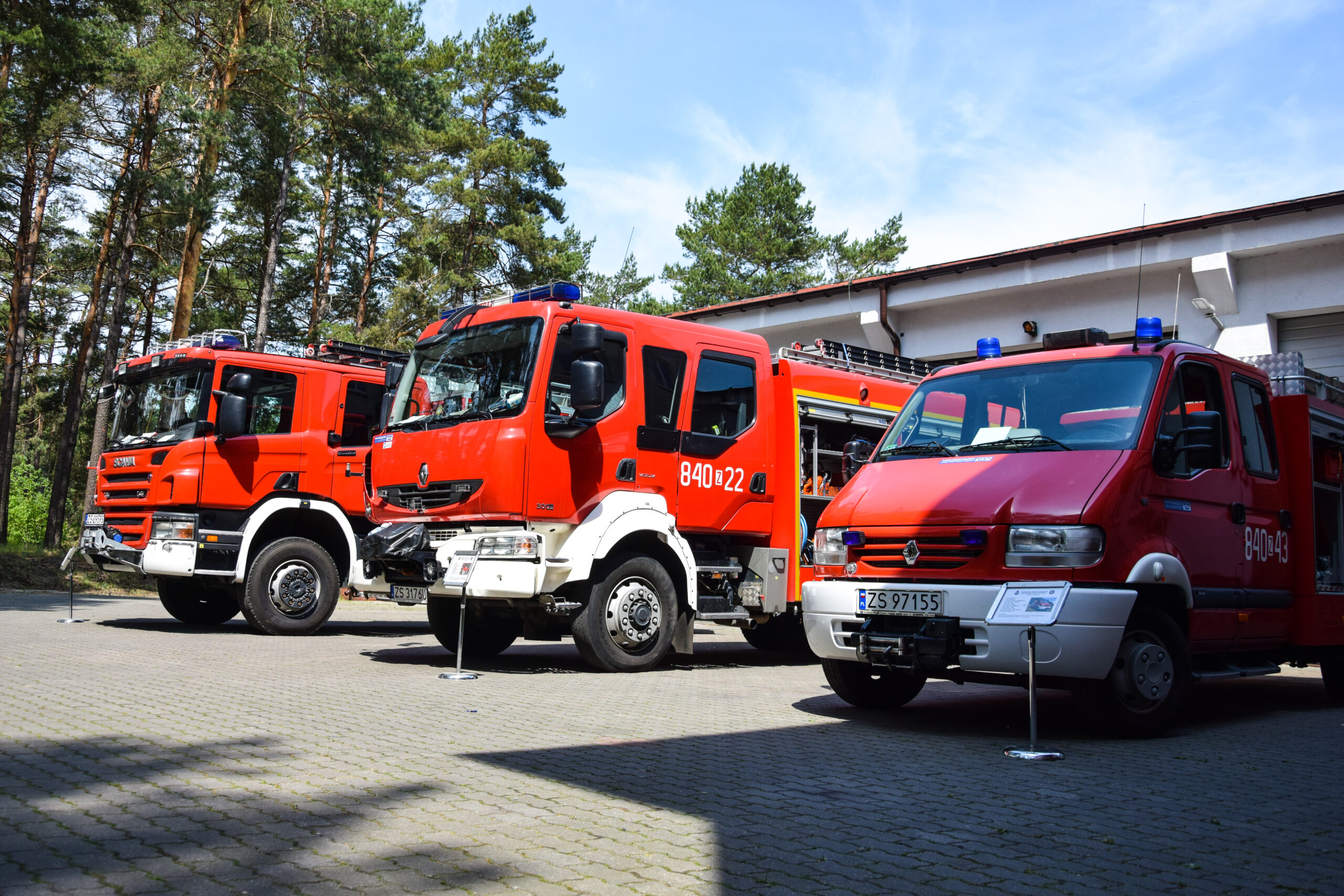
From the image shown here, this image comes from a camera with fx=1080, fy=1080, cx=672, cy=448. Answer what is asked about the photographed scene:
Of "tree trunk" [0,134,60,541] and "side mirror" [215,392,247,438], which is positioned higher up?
"tree trunk" [0,134,60,541]

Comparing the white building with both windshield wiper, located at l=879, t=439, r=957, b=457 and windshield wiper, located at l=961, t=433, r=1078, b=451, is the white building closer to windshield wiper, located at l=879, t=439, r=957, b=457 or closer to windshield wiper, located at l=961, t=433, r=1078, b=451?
windshield wiper, located at l=879, t=439, r=957, b=457

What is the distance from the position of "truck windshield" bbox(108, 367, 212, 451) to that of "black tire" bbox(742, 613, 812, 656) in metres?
6.50

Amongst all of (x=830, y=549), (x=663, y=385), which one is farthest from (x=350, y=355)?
(x=830, y=549)

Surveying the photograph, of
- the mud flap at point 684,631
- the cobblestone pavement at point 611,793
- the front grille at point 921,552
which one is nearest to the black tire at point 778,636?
the mud flap at point 684,631

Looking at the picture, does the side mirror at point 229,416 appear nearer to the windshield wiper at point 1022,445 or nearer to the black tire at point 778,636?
the black tire at point 778,636

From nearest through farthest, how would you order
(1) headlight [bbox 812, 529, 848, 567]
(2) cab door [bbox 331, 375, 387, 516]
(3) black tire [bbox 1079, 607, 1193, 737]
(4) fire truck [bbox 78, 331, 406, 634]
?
(3) black tire [bbox 1079, 607, 1193, 737]
(1) headlight [bbox 812, 529, 848, 567]
(4) fire truck [bbox 78, 331, 406, 634]
(2) cab door [bbox 331, 375, 387, 516]

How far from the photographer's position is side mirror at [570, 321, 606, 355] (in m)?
8.91

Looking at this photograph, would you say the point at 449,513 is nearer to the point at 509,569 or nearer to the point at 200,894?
the point at 509,569

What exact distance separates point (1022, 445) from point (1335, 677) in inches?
186

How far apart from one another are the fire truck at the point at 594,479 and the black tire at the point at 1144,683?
410 centimetres

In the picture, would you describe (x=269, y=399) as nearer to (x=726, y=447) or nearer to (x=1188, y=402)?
(x=726, y=447)

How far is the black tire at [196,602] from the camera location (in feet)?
43.3

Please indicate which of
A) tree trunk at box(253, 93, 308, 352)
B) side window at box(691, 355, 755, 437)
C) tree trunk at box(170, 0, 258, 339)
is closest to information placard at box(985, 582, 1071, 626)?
side window at box(691, 355, 755, 437)

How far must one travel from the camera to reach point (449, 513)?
9.13 m
